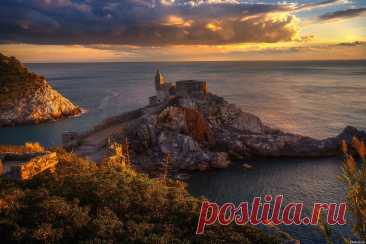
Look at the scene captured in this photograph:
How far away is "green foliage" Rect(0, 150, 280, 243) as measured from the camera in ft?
37.8

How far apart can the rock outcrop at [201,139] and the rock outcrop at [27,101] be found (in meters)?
23.1

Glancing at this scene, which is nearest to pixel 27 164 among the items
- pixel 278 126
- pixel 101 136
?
pixel 101 136

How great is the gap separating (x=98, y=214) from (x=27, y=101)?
61.1m

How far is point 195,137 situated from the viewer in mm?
48969

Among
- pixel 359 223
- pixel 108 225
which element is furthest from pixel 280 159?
pixel 359 223

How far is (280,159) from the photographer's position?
46.3 meters

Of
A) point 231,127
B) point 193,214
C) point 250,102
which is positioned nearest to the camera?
point 193,214

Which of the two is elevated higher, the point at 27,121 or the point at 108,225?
the point at 108,225

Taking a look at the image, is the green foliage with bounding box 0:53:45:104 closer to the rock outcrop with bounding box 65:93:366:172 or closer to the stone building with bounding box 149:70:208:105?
the stone building with bounding box 149:70:208:105

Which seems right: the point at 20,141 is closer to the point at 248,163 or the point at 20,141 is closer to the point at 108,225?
the point at 248,163

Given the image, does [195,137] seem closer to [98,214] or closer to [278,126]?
[278,126]

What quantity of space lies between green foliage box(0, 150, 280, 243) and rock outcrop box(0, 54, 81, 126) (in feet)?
177

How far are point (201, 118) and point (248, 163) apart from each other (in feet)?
31.1

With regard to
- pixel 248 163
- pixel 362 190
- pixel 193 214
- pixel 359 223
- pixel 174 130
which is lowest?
pixel 248 163
